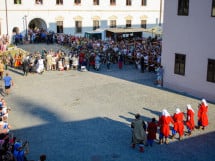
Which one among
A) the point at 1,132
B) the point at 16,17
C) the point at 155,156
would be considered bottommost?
the point at 155,156

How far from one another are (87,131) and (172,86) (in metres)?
9.09

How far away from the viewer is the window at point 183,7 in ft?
68.6

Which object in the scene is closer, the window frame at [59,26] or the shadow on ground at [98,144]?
the shadow on ground at [98,144]

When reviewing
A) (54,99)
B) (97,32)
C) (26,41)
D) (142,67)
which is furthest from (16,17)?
(54,99)

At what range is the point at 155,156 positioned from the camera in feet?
43.0

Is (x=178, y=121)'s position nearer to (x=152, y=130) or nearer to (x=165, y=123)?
(x=165, y=123)

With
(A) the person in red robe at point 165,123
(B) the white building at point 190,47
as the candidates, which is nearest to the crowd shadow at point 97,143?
(A) the person in red robe at point 165,123

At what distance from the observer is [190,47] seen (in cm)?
2095

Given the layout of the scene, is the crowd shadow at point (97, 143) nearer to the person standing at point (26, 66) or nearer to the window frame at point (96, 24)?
the person standing at point (26, 66)

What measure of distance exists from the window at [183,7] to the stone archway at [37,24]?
2500 centimetres

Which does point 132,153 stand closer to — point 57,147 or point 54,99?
point 57,147

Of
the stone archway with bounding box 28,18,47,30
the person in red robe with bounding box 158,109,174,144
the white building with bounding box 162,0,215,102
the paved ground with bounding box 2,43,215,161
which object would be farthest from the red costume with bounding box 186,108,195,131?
the stone archway with bounding box 28,18,47,30

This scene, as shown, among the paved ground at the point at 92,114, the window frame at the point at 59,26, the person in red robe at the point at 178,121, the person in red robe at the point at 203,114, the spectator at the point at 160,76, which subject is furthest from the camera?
the window frame at the point at 59,26

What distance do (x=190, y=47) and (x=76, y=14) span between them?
26.3 meters
